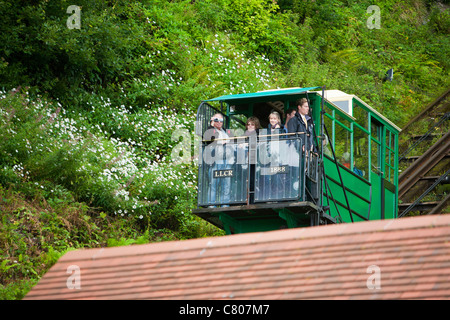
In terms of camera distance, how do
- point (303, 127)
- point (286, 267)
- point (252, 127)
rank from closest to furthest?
point (286, 267) < point (303, 127) < point (252, 127)

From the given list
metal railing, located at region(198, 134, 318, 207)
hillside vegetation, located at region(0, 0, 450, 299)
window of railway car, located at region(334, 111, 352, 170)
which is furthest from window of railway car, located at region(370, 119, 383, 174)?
hillside vegetation, located at region(0, 0, 450, 299)

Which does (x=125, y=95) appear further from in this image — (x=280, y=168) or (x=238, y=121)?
(x=280, y=168)

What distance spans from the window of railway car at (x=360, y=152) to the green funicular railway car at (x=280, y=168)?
0.07 feet

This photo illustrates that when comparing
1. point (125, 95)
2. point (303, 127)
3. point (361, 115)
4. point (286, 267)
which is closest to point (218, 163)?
point (303, 127)

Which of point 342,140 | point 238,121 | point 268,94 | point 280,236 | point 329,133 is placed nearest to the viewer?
point 280,236

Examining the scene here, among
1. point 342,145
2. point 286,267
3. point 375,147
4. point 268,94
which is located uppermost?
point 268,94

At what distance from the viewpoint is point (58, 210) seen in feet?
59.8

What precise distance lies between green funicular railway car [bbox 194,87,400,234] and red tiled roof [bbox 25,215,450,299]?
18.3 ft

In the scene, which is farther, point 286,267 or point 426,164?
point 426,164

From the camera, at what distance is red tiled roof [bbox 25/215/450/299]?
8953 mm

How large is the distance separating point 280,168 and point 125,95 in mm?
8739

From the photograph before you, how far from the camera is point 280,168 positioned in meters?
15.9
